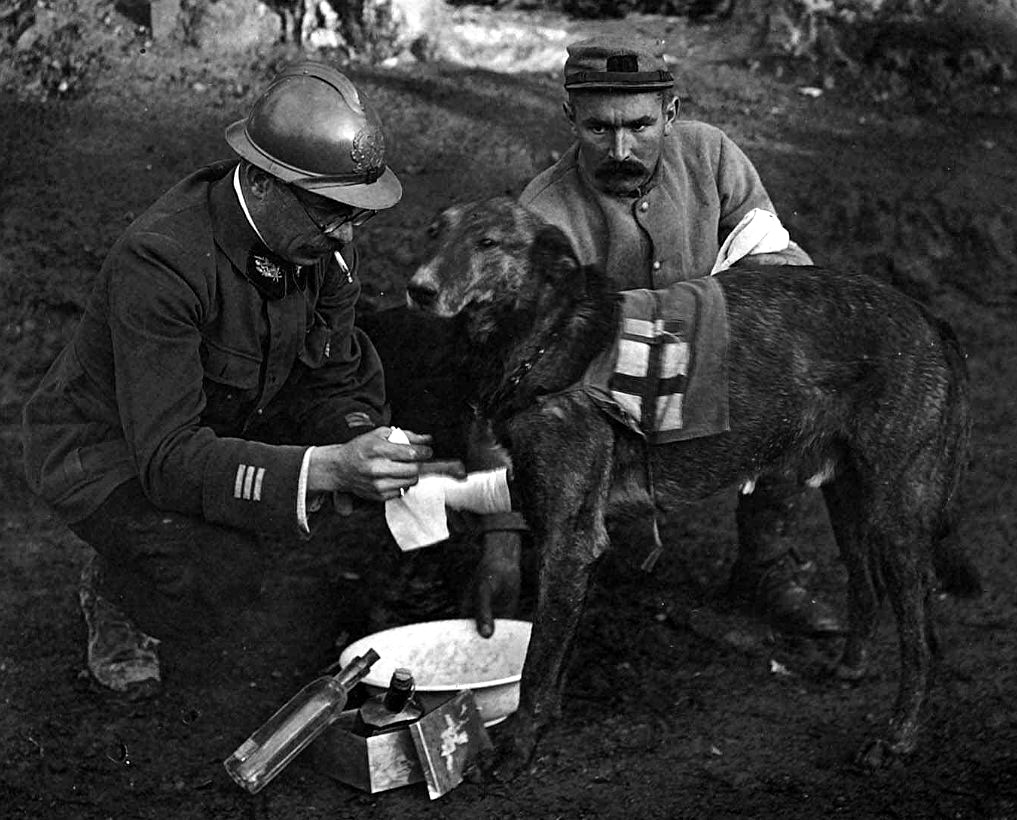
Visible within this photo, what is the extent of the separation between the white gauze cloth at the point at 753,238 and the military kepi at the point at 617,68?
56 cm

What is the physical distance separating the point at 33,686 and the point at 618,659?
2031mm

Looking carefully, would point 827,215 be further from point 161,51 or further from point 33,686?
point 33,686

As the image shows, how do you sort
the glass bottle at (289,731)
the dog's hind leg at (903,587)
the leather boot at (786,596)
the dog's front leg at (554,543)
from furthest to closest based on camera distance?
the leather boot at (786,596) → the dog's hind leg at (903,587) → the dog's front leg at (554,543) → the glass bottle at (289,731)

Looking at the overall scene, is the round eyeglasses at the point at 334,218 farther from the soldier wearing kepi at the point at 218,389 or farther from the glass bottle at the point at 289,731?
the glass bottle at the point at 289,731

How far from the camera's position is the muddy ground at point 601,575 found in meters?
4.13

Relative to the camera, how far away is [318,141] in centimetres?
407

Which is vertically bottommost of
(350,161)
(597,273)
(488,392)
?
(488,392)

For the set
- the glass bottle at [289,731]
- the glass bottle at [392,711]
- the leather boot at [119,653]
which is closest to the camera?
the glass bottle at [289,731]

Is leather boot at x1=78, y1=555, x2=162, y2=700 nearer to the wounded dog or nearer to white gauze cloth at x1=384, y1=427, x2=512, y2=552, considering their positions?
white gauze cloth at x1=384, y1=427, x2=512, y2=552

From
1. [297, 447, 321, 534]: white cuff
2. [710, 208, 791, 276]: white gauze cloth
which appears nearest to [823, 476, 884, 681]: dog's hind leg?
[710, 208, 791, 276]: white gauze cloth

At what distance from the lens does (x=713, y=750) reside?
14.2ft

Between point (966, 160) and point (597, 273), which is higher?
point (597, 273)

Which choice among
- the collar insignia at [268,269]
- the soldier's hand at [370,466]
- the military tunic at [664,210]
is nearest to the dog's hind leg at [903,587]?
the military tunic at [664,210]

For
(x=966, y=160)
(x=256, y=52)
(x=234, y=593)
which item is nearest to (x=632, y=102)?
(x=234, y=593)
